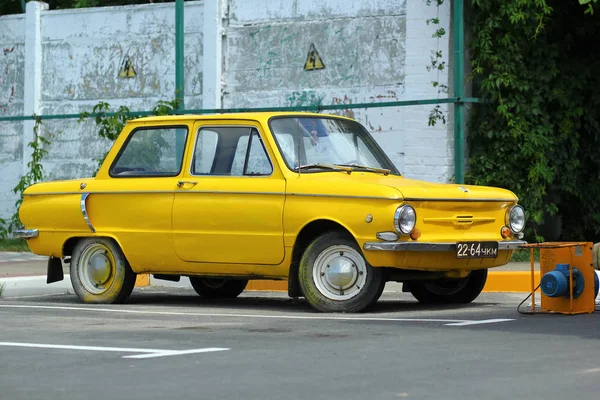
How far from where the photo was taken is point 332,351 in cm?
748

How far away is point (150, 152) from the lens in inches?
470

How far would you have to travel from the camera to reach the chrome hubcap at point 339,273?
1040 centimetres

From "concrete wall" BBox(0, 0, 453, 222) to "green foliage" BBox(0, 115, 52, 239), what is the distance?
0.19 m

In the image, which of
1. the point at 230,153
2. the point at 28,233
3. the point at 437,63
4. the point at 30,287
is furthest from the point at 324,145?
the point at 437,63

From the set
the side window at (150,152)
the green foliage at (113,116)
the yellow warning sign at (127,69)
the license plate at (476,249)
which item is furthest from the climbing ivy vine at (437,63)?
the license plate at (476,249)

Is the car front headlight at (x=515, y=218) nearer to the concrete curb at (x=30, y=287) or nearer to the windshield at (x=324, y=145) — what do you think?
the windshield at (x=324, y=145)

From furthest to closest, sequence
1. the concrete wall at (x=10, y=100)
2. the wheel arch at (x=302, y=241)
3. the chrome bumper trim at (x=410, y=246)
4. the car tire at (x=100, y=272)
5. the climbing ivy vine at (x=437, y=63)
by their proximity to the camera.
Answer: the concrete wall at (x=10, y=100)
the climbing ivy vine at (x=437, y=63)
the car tire at (x=100, y=272)
the wheel arch at (x=302, y=241)
the chrome bumper trim at (x=410, y=246)

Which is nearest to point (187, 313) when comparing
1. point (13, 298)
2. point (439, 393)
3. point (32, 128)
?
point (13, 298)

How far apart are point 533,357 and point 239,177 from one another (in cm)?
439

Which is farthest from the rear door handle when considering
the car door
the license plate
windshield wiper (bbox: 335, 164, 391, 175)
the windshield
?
the license plate

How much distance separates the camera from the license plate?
406 inches

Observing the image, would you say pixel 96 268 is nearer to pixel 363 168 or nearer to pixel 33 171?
pixel 363 168

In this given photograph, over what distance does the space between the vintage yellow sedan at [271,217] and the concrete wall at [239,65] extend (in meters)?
5.11

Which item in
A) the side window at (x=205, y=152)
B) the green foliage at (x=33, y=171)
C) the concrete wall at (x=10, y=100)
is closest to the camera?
the side window at (x=205, y=152)
